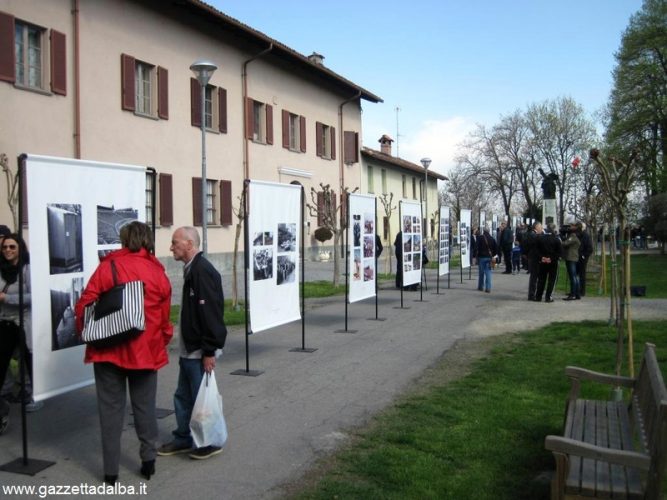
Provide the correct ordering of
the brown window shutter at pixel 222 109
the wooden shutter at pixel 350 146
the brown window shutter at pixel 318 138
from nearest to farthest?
the brown window shutter at pixel 222 109 < the brown window shutter at pixel 318 138 < the wooden shutter at pixel 350 146

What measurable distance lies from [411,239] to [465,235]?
6.99 metres

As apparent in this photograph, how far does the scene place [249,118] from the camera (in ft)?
93.8

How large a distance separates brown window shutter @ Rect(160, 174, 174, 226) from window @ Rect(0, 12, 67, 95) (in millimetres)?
5200

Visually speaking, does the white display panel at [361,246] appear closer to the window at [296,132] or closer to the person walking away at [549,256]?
the person walking away at [549,256]

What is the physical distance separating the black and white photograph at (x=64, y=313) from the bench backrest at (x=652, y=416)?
14.1 ft

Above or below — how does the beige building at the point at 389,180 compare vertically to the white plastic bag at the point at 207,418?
above

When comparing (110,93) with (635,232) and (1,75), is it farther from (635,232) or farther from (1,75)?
(635,232)

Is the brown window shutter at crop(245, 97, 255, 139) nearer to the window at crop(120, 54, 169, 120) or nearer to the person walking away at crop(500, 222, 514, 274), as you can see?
the window at crop(120, 54, 169, 120)

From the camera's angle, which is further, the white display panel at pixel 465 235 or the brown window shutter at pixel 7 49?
the white display panel at pixel 465 235

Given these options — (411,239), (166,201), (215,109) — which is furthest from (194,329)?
(215,109)

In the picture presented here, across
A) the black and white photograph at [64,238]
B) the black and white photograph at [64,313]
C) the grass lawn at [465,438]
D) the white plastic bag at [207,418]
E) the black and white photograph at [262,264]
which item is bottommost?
the grass lawn at [465,438]

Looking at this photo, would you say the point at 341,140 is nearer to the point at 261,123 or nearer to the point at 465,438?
the point at 261,123

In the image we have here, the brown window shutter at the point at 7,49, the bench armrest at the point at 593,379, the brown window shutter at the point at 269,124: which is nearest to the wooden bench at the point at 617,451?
the bench armrest at the point at 593,379

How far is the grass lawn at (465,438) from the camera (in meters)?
4.69
